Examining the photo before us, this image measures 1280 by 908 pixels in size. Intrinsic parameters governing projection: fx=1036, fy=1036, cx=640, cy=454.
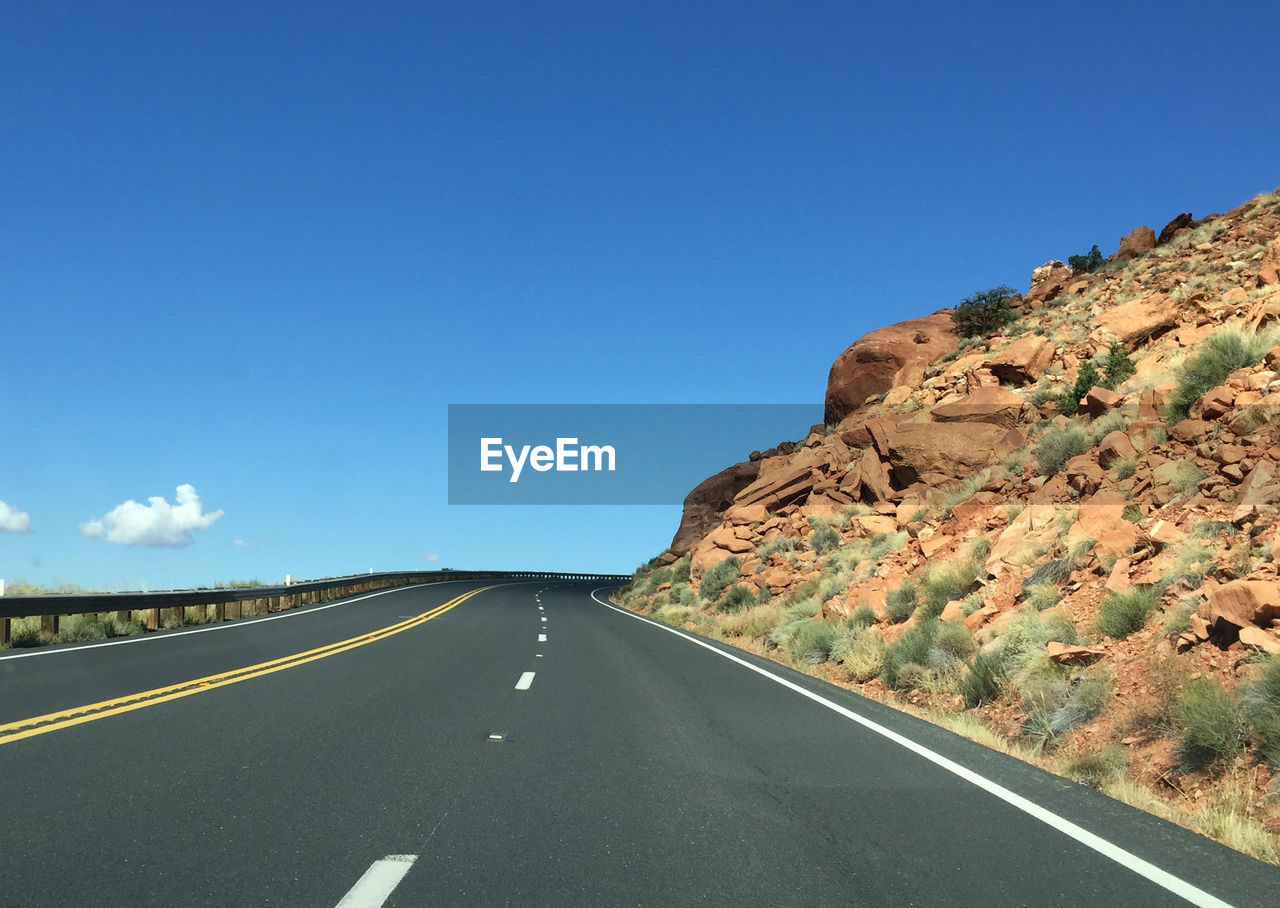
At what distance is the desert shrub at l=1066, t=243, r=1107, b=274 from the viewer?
160 ft

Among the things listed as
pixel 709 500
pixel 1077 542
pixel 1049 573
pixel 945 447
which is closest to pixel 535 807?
pixel 1049 573

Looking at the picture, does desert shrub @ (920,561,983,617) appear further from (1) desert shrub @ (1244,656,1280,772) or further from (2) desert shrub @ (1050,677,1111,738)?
(1) desert shrub @ (1244,656,1280,772)

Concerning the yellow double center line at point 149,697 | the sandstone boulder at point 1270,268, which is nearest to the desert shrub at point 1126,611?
the yellow double center line at point 149,697

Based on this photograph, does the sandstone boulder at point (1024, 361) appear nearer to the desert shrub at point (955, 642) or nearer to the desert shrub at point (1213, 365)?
the desert shrub at point (1213, 365)

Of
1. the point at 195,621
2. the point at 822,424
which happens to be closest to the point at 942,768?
the point at 195,621

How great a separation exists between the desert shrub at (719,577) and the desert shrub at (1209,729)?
25005 mm

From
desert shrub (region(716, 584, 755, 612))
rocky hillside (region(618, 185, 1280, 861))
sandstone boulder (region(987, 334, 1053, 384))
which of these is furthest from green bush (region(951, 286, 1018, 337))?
desert shrub (region(716, 584, 755, 612))

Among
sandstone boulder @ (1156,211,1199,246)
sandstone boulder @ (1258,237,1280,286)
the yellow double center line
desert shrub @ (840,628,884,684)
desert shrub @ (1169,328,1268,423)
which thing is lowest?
desert shrub @ (840,628,884,684)

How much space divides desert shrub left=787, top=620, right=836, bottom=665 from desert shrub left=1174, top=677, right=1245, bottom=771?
9.89 metres

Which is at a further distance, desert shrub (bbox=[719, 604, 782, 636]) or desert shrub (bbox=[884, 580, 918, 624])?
desert shrub (bbox=[719, 604, 782, 636])

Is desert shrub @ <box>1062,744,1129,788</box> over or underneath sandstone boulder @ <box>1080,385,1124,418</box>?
underneath

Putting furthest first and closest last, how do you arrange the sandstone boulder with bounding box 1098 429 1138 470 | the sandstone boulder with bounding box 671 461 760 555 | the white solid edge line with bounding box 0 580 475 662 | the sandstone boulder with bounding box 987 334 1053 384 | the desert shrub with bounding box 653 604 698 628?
the sandstone boulder with bounding box 671 461 760 555
the desert shrub with bounding box 653 604 698 628
the sandstone boulder with bounding box 987 334 1053 384
the sandstone boulder with bounding box 1098 429 1138 470
the white solid edge line with bounding box 0 580 475 662

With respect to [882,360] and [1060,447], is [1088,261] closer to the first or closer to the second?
[882,360]

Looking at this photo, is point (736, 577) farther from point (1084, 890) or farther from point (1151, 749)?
point (1084, 890)
